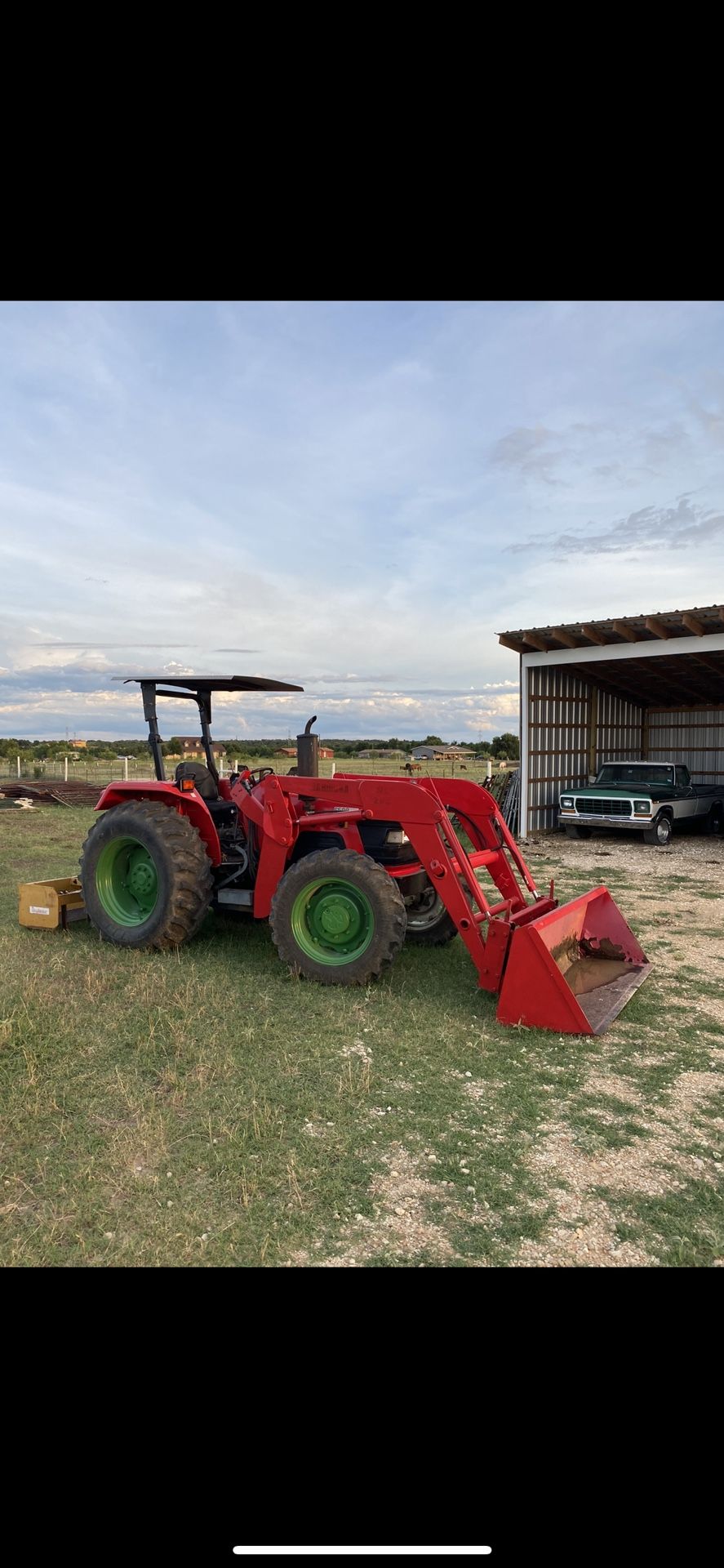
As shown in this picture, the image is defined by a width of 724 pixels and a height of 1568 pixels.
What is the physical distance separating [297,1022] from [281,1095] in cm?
101

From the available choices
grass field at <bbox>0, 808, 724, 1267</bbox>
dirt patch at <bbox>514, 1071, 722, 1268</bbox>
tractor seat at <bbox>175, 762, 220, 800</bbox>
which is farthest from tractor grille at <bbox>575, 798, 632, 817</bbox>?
dirt patch at <bbox>514, 1071, 722, 1268</bbox>

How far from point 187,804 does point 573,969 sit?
3298 millimetres

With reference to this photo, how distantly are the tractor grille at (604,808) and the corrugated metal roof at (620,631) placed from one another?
9.59ft

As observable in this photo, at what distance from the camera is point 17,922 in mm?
7930

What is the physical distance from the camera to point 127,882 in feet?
22.9

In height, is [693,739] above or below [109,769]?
above

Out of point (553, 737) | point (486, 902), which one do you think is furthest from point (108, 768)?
point (486, 902)

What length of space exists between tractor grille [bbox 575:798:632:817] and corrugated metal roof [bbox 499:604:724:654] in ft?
9.59

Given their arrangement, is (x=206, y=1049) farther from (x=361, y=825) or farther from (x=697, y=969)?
(x=697, y=969)

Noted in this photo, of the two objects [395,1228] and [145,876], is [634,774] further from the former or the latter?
[395,1228]

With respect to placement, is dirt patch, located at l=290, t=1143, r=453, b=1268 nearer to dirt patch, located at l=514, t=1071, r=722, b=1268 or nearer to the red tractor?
dirt patch, located at l=514, t=1071, r=722, b=1268

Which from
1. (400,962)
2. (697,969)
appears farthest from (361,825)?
(697,969)

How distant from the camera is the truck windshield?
15703mm

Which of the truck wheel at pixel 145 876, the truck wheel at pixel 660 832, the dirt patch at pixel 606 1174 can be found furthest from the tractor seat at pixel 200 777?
the truck wheel at pixel 660 832
